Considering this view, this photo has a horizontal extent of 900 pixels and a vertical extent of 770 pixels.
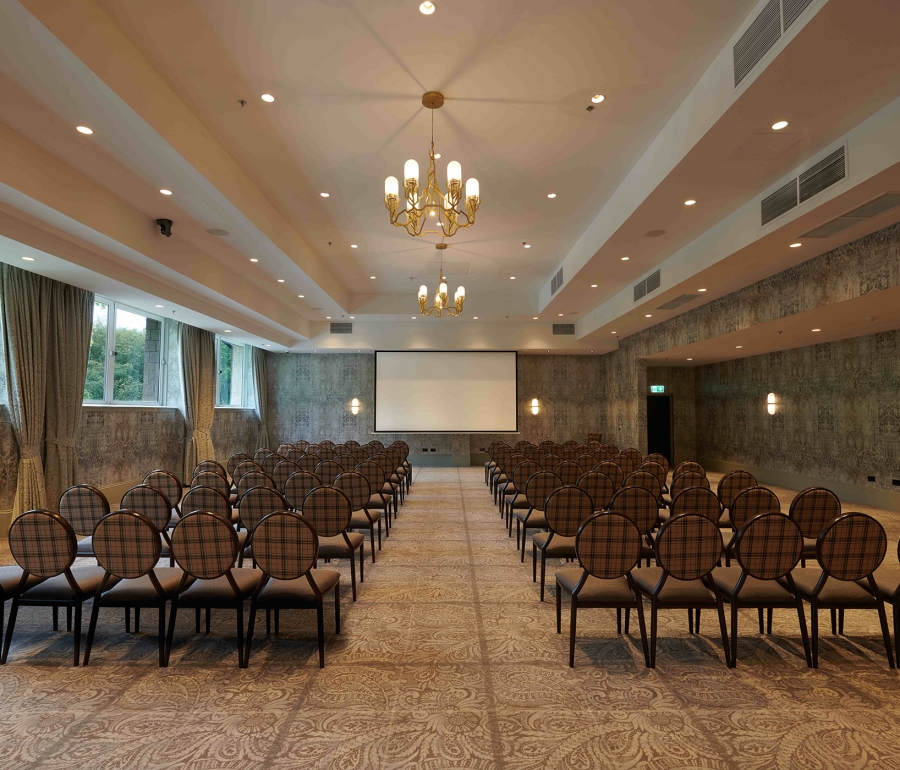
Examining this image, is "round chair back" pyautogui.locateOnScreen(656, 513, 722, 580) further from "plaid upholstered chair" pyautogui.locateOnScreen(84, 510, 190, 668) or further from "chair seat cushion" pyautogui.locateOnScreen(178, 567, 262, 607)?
"plaid upholstered chair" pyautogui.locateOnScreen(84, 510, 190, 668)

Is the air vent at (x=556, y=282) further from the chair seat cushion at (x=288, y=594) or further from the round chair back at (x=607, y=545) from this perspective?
the chair seat cushion at (x=288, y=594)

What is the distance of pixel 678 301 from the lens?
9.71m

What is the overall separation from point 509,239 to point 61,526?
730 centimetres

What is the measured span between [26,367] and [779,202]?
30.7 feet

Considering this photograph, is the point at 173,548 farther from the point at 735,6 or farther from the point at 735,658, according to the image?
the point at 735,6

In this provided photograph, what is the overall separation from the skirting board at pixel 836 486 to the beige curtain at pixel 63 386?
43.0 feet

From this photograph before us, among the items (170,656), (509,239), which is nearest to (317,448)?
(509,239)

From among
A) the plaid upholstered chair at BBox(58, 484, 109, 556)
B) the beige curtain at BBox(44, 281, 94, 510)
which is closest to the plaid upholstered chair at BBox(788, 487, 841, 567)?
the plaid upholstered chair at BBox(58, 484, 109, 556)

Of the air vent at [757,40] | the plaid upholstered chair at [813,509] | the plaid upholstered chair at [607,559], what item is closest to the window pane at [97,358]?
the plaid upholstered chair at [607,559]

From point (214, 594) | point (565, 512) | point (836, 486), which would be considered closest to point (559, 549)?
point (565, 512)

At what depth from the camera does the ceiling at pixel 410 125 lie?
3641 millimetres

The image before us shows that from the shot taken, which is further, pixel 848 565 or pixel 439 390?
pixel 439 390

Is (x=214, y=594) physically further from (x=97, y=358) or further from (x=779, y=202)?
(x=97, y=358)

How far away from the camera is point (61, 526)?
342 centimetres
